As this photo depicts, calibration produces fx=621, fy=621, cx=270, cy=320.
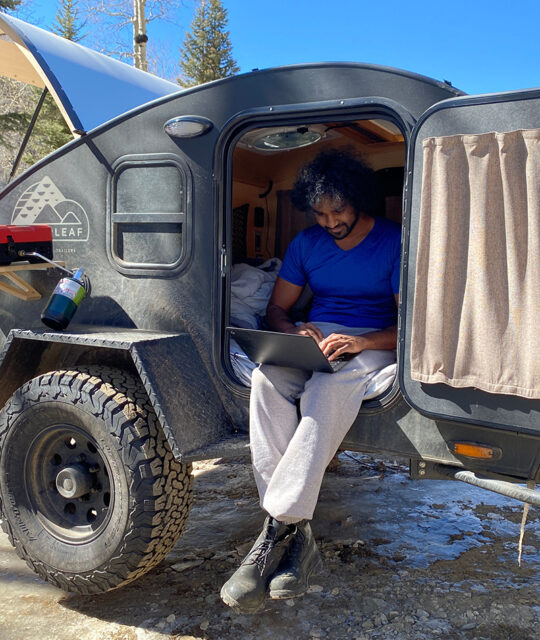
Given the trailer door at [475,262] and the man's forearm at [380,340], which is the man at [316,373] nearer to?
the man's forearm at [380,340]

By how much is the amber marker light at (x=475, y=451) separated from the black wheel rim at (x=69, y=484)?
1.41m

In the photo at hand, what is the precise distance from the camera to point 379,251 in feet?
9.89

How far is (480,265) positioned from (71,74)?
2.73 meters

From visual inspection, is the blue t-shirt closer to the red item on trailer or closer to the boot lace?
the boot lace

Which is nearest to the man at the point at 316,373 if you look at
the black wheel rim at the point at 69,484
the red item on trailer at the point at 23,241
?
the black wheel rim at the point at 69,484

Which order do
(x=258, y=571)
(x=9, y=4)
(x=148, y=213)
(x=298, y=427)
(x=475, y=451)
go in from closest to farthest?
(x=475, y=451) < (x=258, y=571) < (x=298, y=427) < (x=148, y=213) < (x=9, y=4)

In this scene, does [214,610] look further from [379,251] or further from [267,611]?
[379,251]

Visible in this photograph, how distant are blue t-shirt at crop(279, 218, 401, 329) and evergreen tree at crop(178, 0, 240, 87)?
26.1m

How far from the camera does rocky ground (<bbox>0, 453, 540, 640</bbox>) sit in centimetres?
250

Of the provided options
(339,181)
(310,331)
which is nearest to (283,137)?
(339,181)

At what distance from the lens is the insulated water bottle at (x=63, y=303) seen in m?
2.78

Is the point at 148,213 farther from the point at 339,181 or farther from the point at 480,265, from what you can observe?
the point at 480,265

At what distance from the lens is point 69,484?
2.70 m

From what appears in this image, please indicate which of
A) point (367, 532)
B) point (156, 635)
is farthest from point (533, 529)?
point (156, 635)
